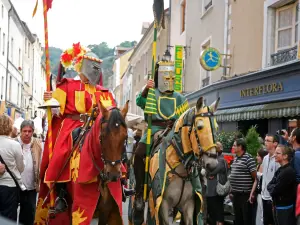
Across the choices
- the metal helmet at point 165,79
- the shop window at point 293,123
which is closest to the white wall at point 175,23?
the shop window at point 293,123

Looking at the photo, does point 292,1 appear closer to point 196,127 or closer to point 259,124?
point 259,124

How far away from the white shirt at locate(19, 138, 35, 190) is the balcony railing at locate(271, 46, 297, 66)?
8.18m

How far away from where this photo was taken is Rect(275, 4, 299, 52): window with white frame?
1333 cm

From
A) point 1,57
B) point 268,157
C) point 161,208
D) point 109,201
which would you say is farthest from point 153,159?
point 1,57

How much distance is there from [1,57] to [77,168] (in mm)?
30933

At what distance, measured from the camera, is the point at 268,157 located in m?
8.30

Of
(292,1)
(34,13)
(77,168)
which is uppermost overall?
(292,1)

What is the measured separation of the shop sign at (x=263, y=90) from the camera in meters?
13.5

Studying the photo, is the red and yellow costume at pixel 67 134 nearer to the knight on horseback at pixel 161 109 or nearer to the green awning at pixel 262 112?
the knight on horseback at pixel 161 109

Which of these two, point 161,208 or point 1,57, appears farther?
point 1,57

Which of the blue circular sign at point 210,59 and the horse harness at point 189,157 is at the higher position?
the blue circular sign at point 210,59

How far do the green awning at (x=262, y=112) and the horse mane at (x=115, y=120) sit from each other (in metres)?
7.83

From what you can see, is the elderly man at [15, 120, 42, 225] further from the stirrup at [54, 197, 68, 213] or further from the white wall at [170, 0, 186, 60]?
the white wall at [170, 0, 186, 60]

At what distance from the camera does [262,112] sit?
1394 cm
